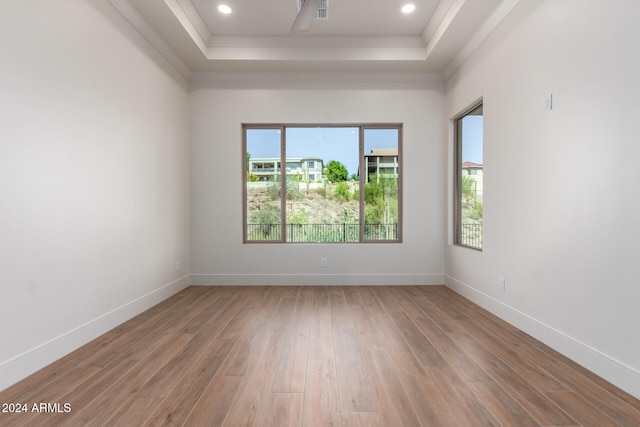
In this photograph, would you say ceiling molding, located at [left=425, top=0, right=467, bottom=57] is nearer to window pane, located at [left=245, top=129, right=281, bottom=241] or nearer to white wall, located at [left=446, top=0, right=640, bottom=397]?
white wall, located at [left=446, top=0, right=640, bottom=397]

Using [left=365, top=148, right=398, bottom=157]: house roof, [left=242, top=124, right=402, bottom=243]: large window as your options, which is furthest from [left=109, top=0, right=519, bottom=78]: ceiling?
[left=365, top=148, right=398, bottom=157]: house roof

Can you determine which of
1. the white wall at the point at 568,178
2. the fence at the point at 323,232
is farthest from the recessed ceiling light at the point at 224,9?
the white wall at the point at 568,178

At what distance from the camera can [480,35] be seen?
3504 mm

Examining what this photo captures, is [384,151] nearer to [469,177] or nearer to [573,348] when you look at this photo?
[469,177]

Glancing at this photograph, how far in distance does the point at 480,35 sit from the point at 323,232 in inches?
119

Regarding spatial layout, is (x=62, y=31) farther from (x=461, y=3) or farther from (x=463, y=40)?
(x=463, y=40)

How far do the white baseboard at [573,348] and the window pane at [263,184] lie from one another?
287 cm

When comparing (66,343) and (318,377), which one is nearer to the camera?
(318,377)

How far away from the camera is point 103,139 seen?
2.81 m

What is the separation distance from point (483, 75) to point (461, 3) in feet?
2.58

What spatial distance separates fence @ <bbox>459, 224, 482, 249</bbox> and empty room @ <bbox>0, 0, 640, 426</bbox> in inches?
1.4

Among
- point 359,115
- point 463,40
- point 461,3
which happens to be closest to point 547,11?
point 461,3

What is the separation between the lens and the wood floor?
5.41 feet

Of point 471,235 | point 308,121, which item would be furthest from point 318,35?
point 471,235
